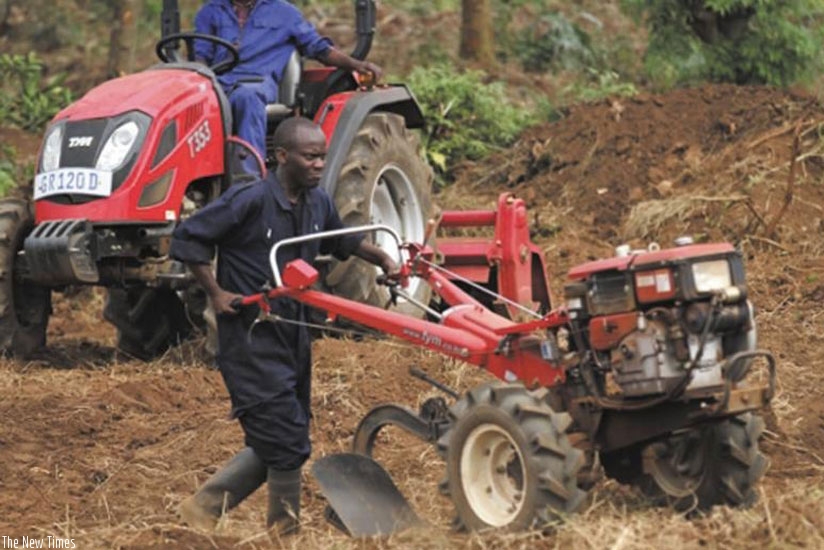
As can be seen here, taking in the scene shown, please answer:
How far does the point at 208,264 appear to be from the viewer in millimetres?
6859

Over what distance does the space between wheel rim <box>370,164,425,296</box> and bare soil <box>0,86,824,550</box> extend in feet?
3.07

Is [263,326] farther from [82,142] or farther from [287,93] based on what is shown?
[287,93]

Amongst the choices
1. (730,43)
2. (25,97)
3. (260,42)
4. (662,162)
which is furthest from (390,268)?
(25,97)

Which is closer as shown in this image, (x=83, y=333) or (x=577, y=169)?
(x=83, y=333)

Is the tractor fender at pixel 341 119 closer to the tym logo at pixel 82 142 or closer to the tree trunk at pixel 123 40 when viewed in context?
the tym logo at pixel 82 142

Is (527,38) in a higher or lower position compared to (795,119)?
higher

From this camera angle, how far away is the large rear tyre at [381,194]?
1041 centimetres

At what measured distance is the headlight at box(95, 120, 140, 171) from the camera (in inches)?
380

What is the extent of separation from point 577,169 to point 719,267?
26.1ft

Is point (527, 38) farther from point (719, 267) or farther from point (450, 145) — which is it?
point (719, 267)

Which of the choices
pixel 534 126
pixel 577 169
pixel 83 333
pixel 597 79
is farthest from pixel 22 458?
pixel 597 79

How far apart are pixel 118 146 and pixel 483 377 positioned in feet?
7.82

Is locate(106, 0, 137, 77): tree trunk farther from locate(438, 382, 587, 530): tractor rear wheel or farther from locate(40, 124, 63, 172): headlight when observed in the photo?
locate(438, 382, 587, 530): tractor rear wheel

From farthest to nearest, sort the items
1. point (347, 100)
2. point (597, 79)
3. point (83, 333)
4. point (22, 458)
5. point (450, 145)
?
point (597, 79) → point (450, 145) → point (83, 333) → point (347, 100) → point (22, 458)
